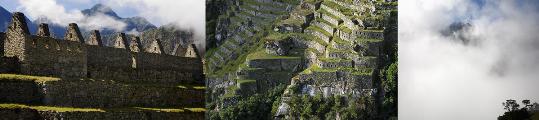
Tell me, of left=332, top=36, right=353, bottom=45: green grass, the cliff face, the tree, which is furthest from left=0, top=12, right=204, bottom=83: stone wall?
the tree

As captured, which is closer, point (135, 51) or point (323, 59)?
point (323, 59)

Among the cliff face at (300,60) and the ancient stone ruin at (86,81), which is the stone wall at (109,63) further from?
the cliff face at (300,60)

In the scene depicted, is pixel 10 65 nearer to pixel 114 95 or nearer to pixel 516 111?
pixel 114 95

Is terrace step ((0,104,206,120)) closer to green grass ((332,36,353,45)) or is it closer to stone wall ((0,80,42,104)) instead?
stone wall ((0,80,42,104))

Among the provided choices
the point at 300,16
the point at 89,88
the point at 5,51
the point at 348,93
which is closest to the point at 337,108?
the point at 348,93

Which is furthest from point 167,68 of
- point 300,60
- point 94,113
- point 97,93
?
point 300,60

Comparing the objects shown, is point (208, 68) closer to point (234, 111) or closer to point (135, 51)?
point (234, 111)

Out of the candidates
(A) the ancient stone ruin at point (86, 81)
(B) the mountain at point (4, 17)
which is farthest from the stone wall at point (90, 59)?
(B) the mountain at point (4, 17)

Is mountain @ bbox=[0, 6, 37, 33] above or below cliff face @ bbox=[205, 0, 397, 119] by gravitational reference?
above
